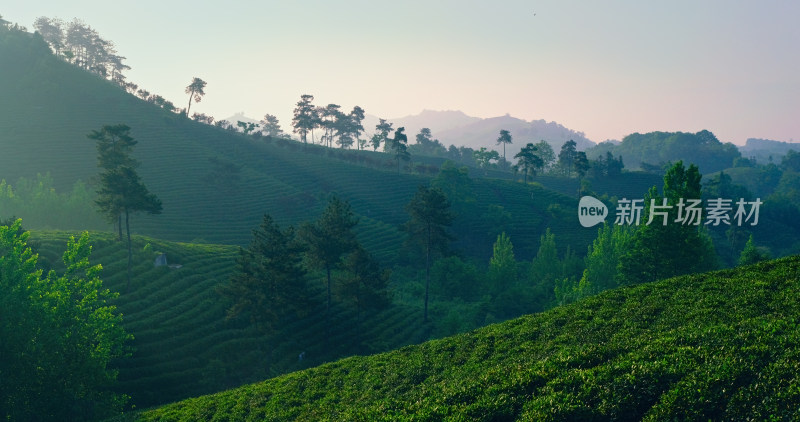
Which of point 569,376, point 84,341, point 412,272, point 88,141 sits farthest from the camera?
point 88,141

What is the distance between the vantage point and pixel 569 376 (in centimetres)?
1352

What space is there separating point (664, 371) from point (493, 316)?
43247 millimetres

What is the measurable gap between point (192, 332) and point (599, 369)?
37386mm

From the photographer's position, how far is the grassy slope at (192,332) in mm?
35438

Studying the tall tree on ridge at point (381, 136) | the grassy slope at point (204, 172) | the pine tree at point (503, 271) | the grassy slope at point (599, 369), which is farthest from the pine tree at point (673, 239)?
the tall tree on ridge at point (381, 136)

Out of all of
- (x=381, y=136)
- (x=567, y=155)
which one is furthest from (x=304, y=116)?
(x=567, y=155)

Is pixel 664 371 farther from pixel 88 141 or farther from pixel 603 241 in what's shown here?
pixel 88 141

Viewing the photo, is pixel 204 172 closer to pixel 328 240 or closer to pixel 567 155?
pixel 328 240

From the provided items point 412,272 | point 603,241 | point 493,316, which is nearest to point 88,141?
point 412,272

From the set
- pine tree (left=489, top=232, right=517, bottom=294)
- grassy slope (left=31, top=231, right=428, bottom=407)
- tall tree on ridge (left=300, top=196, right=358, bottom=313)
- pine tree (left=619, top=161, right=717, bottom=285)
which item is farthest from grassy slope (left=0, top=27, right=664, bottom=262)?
pine tree (left=619, top=161, right=717, bottom=285)

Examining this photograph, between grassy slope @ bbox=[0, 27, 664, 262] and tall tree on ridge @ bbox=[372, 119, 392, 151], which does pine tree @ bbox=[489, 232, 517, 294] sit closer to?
grassy slope @ bbox=[0, 27, 664, 262]

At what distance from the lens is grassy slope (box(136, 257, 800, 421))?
1119 centimetres

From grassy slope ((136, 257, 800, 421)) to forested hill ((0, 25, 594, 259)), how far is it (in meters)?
53.8

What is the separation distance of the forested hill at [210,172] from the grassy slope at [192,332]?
89.7 feet
